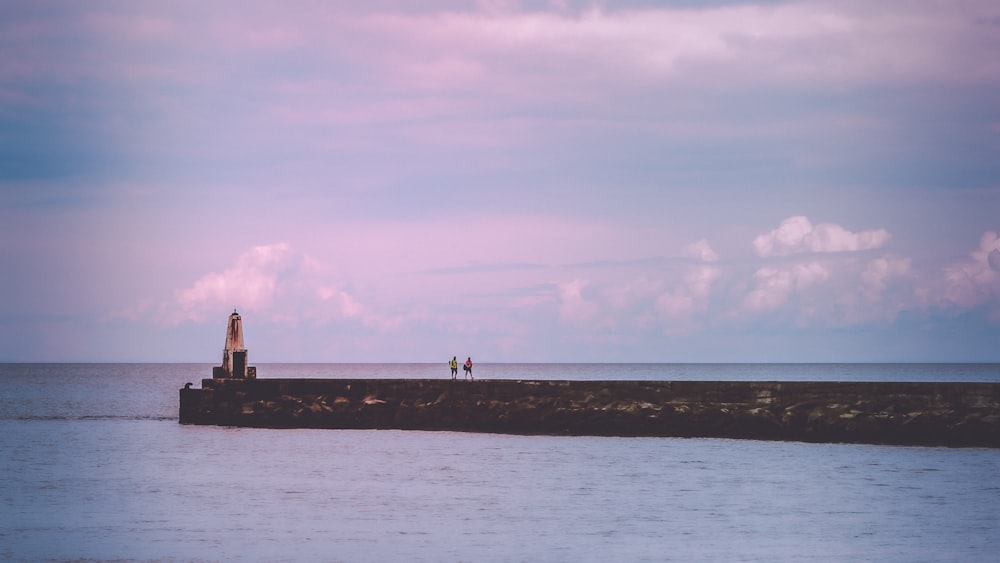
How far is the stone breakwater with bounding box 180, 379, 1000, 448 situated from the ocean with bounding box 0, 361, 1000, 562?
60 centimetres

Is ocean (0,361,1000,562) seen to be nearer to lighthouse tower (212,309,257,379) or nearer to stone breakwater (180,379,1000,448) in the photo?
stone breakwater (180,379,1000,448)

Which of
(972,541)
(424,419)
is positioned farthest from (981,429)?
(424,419)

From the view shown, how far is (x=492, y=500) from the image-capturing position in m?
25.3

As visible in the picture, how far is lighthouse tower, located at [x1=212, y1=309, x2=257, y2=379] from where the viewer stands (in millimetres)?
42406

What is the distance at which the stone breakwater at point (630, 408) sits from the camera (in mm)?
33812

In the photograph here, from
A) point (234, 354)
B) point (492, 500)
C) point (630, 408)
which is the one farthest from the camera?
point (234, 354)

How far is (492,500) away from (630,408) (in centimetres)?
1307

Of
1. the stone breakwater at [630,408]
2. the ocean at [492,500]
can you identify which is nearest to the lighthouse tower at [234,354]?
the stone breakwater at [630,408]

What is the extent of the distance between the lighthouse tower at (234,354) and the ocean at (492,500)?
2933 millimetres

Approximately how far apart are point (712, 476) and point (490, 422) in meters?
11.6

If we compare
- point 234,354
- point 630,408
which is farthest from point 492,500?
point 234,354

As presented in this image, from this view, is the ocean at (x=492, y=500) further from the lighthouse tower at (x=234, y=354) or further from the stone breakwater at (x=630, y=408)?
the lighthouse tower at (x=234, y=354)

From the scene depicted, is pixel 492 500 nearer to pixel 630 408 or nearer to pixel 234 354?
pixel 630 408

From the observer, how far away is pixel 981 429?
33.2 meters
